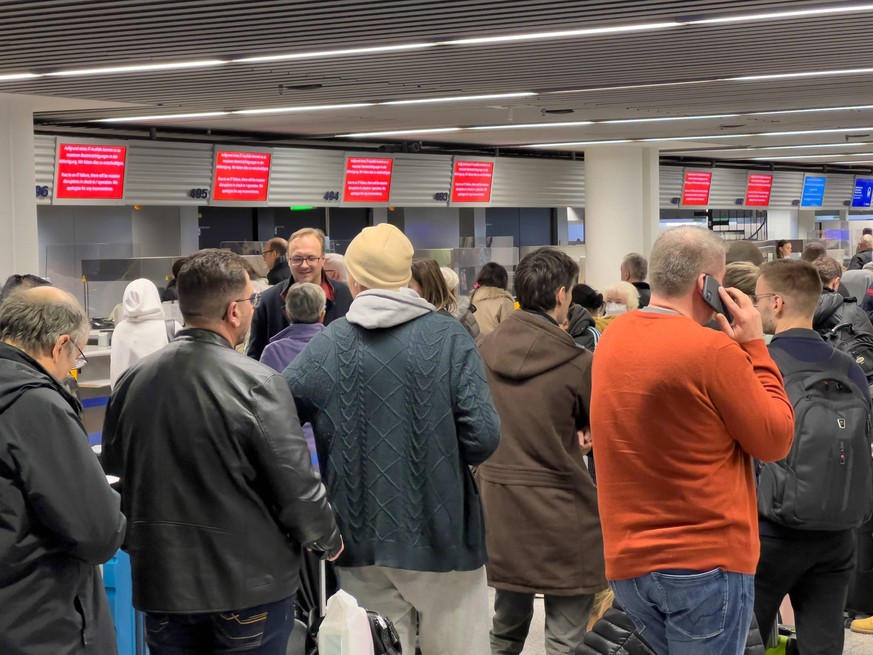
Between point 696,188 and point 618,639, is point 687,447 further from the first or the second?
point 696,188

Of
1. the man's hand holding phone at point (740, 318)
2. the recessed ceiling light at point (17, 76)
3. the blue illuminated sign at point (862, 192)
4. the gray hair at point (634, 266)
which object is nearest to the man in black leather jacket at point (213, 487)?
the man's hand holding phone at point (740, 318)

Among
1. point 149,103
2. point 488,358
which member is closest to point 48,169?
point 149,103

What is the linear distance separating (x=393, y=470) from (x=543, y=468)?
80cm

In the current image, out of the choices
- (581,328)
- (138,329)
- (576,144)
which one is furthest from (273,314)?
(576,144)

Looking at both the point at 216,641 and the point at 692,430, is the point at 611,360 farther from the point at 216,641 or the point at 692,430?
the point at 216,641

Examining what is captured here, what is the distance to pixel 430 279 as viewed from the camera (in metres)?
4.54

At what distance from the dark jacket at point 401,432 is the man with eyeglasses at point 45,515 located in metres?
0.65

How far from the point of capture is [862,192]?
23703 millimetres

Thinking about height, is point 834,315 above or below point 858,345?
above

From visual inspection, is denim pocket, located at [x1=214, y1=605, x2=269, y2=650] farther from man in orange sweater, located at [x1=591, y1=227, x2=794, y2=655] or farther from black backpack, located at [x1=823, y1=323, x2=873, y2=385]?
black backpack, located at [x1=823, y1=323, x2=873, y2=385]

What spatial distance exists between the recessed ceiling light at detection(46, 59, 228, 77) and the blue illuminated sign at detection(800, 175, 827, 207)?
57.1 feet

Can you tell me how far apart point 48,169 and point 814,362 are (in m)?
8.77

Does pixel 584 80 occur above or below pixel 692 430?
above

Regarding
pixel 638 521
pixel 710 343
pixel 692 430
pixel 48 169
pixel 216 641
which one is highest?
pixel 48 169
